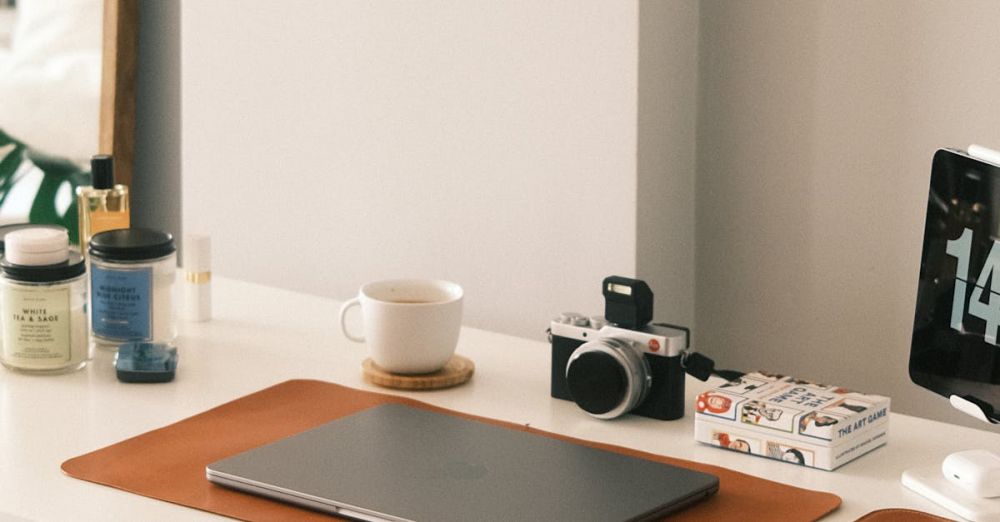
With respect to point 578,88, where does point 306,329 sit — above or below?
below

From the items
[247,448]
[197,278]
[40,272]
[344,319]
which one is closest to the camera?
→ [247,448]

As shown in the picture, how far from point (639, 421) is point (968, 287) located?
13.4 inches

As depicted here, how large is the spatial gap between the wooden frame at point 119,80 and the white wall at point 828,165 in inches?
45.2

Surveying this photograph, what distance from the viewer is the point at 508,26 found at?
1.79m

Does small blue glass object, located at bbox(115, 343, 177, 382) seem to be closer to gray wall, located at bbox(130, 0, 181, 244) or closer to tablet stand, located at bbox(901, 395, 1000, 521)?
tablet stand, located at bbox(901, 395, 1000, 521)

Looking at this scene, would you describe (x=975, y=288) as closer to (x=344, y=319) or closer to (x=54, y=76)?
(x=344, y=319)

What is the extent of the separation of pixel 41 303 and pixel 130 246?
0.12 m

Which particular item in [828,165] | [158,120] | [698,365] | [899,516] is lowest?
[899,516]

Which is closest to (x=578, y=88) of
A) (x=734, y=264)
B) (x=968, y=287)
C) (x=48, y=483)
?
(x=734, y=264)

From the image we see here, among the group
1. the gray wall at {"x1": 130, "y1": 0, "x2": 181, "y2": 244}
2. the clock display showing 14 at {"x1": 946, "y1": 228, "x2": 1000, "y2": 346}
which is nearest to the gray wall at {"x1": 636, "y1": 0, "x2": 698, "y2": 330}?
the clock display showing 14 at {"x1": 946, "y1": 228, "x2": 1000, "y2": 346}

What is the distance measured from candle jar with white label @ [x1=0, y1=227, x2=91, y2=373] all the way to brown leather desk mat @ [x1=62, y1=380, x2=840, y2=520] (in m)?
0.21

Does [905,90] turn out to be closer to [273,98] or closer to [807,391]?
[807,391]

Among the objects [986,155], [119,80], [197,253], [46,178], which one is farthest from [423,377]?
[46,178]

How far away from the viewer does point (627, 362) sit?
1.32 metres
